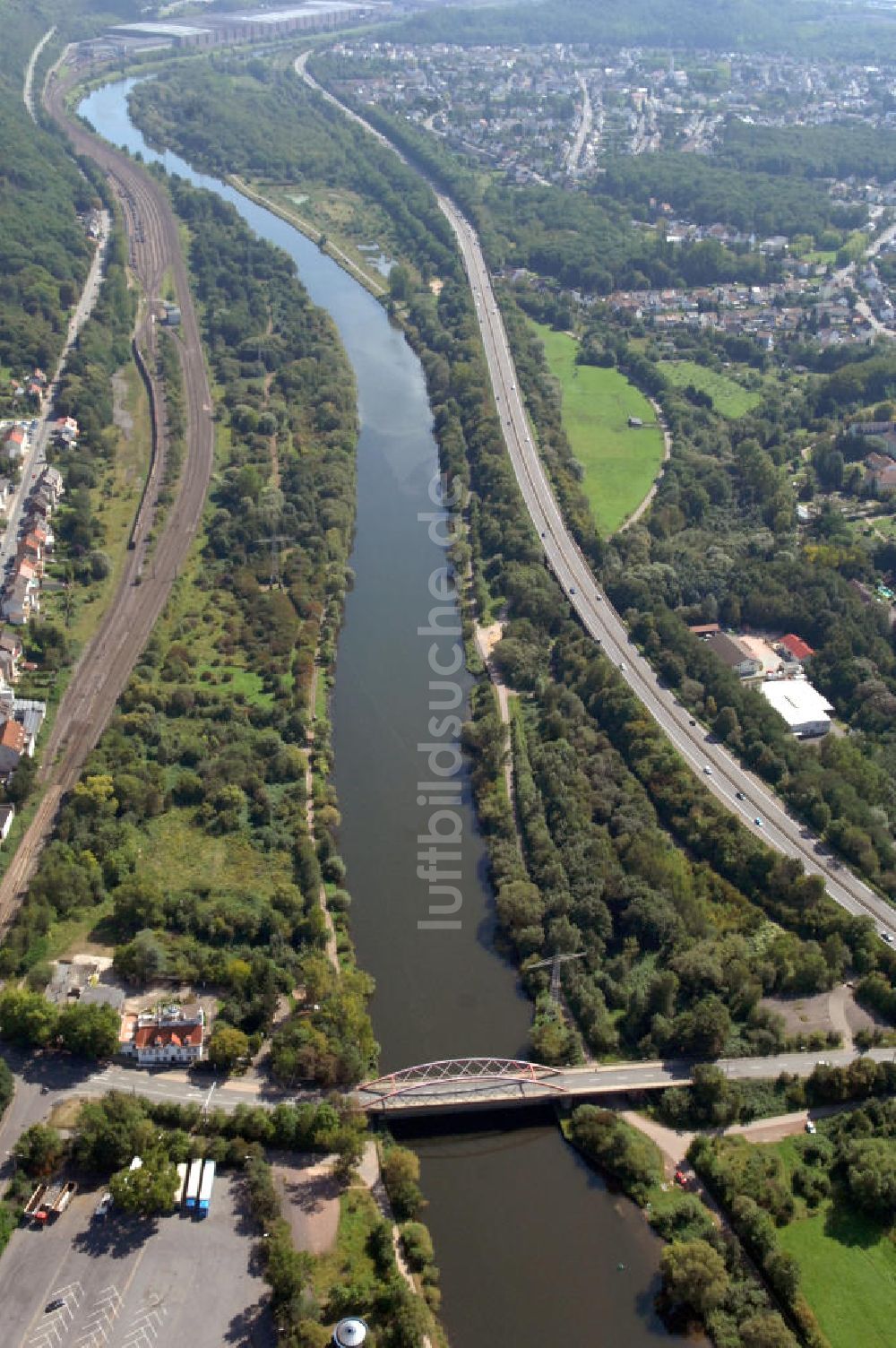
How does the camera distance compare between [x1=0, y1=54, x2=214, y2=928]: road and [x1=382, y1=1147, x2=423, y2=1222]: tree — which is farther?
[x1=0, y1=54, x2=214, y2=928]: road

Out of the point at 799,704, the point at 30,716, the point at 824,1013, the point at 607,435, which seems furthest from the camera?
the point at 607,435

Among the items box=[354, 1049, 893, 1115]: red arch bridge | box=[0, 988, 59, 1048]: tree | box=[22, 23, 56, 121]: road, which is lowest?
box=[354, 1049, 893, 1115]: red arch bridge

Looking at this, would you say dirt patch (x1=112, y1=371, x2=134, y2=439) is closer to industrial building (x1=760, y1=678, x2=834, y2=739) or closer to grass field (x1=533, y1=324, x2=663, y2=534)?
grass field (x1=533, y1=324, x2=663, y2=534)

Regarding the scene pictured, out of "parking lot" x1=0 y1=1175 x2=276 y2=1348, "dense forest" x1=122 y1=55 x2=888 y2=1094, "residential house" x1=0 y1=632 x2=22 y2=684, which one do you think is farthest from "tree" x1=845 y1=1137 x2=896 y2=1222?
"residential house" x1=0 y1=632 x2=22 y2=684

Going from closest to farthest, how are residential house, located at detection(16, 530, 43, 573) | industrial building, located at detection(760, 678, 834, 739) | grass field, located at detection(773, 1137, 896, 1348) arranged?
1. grass field, located at detection(773, 1137, 896, 1348)
2. industrial building, located at detection(760, 678, 834, 739)
3. residential house, located at detection(16, 530, 43, 573)

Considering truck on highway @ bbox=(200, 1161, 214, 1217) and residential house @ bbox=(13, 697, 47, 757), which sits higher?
residential house @ bbox=(13, 697, 47, 757)

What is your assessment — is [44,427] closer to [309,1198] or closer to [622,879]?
[622,879]

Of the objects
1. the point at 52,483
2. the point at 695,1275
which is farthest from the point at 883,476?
the point at 695,1275
